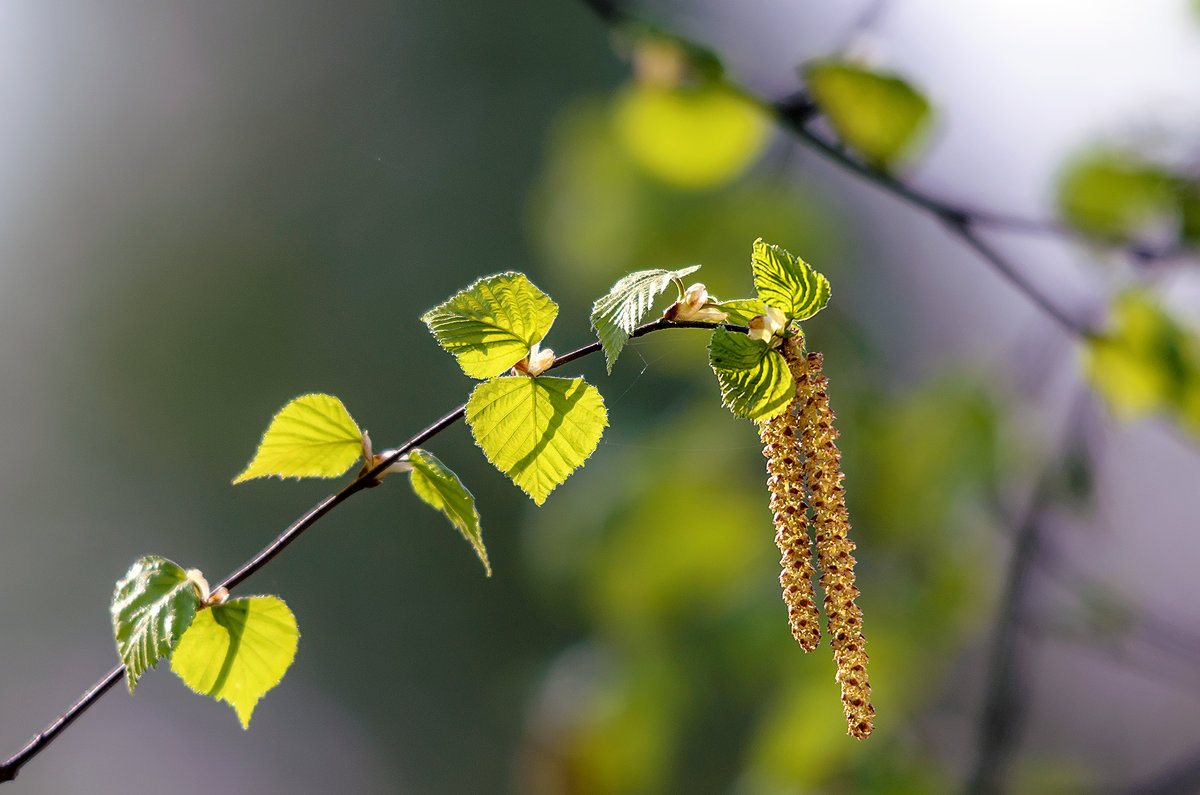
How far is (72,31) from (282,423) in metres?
4.39

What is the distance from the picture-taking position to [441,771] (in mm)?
3777

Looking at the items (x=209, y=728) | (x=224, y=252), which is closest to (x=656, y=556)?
(x=209, y=728)

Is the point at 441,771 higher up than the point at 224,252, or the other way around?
the point at 224,252

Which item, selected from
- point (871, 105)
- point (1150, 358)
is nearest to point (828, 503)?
point (871, 105)

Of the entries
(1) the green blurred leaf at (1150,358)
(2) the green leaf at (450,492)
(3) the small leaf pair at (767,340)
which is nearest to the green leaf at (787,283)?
(3) the small leaf pair at (767,340)

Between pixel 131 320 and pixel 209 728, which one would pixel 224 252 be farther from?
pixel 209 728

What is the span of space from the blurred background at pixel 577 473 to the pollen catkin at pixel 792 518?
329 mm

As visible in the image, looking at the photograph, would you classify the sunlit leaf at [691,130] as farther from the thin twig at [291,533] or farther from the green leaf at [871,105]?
the thin twig at [291,533]

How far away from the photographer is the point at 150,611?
289 millimetres

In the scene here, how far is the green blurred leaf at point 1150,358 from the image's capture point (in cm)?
73

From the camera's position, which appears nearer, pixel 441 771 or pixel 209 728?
pixel 209 728

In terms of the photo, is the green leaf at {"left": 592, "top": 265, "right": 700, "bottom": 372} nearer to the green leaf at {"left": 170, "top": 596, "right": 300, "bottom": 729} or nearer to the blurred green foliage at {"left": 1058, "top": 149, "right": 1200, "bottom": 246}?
the green leaf at {"left": 170, "top": 596, "right": 300, "bottom": 729}

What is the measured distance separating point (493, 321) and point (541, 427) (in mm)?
41

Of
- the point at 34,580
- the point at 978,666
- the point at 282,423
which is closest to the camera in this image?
the point at 282,423
